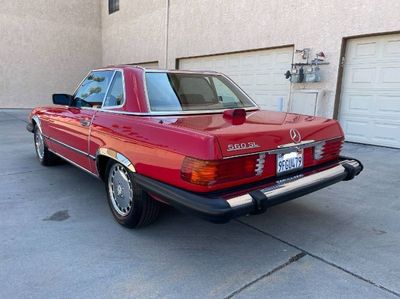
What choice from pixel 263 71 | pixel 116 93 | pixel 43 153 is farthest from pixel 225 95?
pixel 263 71

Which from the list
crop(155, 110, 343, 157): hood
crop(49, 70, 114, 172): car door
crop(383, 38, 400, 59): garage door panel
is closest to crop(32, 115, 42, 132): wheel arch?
crop(49, 70, 114, 172): car door

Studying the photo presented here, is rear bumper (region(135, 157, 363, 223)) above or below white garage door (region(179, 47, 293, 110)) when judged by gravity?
below

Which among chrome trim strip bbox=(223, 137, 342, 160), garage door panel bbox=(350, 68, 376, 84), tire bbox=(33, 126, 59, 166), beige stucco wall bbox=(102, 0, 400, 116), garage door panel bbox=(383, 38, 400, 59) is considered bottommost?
tire bbox=(33, 126, 59, 166)

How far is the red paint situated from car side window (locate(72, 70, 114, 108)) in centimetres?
17

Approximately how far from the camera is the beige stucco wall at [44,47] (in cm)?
1472

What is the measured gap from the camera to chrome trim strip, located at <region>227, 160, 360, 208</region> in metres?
2.29

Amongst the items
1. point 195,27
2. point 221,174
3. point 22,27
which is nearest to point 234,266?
point 221,174

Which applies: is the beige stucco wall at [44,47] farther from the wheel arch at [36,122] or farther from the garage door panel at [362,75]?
the garage door panel at [362,75]

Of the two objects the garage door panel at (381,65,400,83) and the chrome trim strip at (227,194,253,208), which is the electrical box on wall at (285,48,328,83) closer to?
the garage door panel at (381,65,400,83)

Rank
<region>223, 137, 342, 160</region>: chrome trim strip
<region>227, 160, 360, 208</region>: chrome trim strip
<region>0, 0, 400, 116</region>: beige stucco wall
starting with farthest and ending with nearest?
<region>0, 0, 400, 116</region>: beige stucco wall < <region>223, 137, 342, 160</region>: chrome trim strip < <region>227, 160, 360, 208</region>: chrome trim strip

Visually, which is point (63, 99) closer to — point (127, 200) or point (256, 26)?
point (127, 200)

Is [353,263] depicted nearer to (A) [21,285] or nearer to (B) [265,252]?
(B) [265,252]

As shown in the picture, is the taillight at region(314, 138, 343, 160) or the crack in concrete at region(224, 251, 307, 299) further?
the taillight at region(314, 138, 343, 160)

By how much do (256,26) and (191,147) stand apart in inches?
299
